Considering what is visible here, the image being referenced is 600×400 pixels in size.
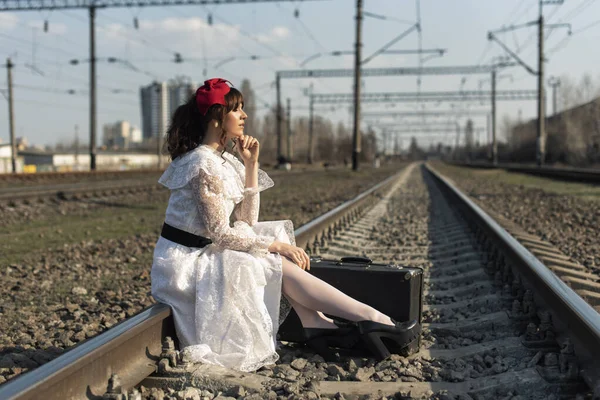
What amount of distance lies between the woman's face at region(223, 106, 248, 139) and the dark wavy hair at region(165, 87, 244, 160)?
22mm

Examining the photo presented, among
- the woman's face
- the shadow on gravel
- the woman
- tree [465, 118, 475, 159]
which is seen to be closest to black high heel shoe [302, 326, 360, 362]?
the woman

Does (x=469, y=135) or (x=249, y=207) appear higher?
(x=469, y=135)

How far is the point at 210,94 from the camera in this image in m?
3.28

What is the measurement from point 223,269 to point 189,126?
756 millimetres

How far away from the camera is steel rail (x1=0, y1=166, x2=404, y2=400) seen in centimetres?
210

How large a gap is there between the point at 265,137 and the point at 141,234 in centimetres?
10058

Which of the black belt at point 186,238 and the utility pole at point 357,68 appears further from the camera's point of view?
the utility pole at point 357,68

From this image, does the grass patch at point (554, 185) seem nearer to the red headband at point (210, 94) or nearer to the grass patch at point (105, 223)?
the grass patch at point (105, 223)

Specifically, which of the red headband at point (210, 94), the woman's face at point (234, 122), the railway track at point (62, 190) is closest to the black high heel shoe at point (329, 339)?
the woman's face at point (234, 122)

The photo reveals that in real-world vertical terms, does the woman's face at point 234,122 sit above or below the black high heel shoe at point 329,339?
above

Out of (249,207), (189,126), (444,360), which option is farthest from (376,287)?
(189,126)

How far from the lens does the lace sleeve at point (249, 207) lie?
3564 mm

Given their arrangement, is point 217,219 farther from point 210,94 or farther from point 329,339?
point 329,339

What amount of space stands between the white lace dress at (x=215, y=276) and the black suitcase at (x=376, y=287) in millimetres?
246
